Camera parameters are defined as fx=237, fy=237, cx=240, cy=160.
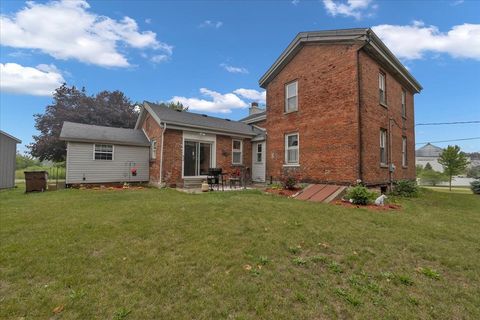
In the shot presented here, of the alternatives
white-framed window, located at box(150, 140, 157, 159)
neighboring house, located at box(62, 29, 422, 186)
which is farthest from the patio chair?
white-framed window, located at box(150, 140, 157, 159)

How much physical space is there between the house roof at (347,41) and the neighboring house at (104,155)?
29.2 ft

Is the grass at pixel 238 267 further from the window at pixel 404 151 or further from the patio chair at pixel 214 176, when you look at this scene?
the window at pixel 404 151

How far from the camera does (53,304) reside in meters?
2.56

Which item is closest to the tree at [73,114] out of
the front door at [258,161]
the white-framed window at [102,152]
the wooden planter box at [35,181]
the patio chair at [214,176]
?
the white-framed window at [102,152]

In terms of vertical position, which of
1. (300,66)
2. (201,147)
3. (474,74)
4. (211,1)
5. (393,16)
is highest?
(211,1)

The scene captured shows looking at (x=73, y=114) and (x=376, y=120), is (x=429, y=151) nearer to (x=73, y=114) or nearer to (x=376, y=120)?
(x=376, y=120)

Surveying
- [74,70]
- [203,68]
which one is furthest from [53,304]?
[74,70]

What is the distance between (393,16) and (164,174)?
48.3 feet

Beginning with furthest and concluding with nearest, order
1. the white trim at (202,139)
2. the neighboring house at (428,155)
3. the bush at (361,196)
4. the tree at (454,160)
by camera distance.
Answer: the neighboring house at (428,155) → the tree at (454,160) → the white trim at (202,139) → the bush at (361,196)

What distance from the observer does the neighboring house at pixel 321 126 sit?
996 cm

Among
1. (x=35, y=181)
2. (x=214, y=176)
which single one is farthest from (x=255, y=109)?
(x=35, y=181)

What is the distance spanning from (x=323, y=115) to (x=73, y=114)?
27111 mm

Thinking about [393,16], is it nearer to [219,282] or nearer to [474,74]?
[474,74]

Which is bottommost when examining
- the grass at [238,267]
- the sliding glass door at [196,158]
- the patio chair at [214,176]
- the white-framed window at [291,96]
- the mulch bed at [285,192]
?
the grass at [238,267]
